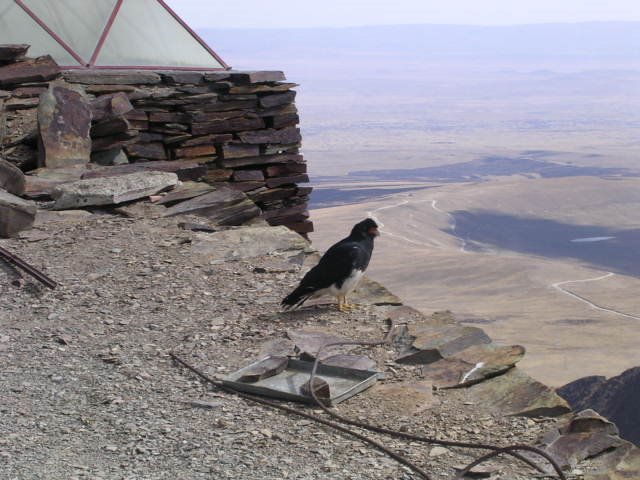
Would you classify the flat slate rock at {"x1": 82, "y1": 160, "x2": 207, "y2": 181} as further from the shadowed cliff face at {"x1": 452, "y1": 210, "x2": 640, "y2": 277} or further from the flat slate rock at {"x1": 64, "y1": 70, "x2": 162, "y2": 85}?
the shadowed cliff face at {"x1": 452, "y1": 210, "x2": 640, "y2": 277}

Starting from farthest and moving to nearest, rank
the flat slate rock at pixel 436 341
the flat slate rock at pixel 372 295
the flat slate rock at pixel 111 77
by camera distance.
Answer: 1. the flat slate rock at pixel 111 77
2. the flat slate rock at pixel 372 295
3. the flat slate rock at pixel 436 341

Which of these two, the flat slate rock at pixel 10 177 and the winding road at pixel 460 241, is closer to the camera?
the flat slate rock at pixel 10 177

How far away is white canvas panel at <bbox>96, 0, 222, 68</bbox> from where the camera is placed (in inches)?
472

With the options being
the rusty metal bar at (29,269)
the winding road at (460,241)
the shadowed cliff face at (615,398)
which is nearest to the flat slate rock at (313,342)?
the rusty metal bar at (29,269)

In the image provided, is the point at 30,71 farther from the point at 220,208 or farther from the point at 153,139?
the point at 220,208

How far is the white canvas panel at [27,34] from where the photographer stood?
37.7ft

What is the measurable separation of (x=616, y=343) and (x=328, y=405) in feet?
225

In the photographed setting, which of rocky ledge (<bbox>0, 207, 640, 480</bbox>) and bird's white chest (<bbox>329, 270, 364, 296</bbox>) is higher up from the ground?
bird's white chest (<bbox>329, 270, 364, 296</bbox>)

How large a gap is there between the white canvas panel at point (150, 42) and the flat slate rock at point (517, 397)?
8.02 meters

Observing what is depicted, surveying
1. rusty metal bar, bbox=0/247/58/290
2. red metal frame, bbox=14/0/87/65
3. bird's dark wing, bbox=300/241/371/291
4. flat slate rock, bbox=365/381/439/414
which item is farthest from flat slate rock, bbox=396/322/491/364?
→ red metal frame, bbox=14/0/87/65

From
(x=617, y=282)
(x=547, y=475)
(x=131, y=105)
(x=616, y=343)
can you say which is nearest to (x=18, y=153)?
(x=131, y=105)

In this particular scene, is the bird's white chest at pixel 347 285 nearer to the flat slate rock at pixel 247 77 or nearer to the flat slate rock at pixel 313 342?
the flat slate rock at pixel 313 342

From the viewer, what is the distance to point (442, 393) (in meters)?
5.13

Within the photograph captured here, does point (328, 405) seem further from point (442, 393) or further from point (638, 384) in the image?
point (638, 384)
